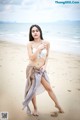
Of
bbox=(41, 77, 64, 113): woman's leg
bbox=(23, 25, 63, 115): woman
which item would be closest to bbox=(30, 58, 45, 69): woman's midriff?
bbox=(23, 25, 63, 115): woman

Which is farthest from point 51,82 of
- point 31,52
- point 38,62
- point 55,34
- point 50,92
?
point 55,34

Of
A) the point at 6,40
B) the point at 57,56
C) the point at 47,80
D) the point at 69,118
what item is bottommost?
the point at 69,118

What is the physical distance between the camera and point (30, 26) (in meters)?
2.54

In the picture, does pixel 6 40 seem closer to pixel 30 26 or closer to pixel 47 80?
pixel 30 26

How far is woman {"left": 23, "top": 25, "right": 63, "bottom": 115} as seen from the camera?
8.19 ft

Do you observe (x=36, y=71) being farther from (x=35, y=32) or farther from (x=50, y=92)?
(x=35, y=32)

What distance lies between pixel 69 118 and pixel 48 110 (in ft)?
0.76

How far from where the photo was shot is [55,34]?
2.56 metres

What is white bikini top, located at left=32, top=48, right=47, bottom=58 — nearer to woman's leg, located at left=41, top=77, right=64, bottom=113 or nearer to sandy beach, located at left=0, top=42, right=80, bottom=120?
sandy beach, located at left=0, top=42, right=80, bottom=120

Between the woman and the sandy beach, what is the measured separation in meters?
0.05

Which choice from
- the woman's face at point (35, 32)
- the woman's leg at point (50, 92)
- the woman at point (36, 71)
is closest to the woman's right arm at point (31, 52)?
the woman at point (36, 71)

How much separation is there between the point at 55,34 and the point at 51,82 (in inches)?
19.8

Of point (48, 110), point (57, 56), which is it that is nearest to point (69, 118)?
point (48, 110)

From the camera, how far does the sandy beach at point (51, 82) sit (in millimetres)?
2527
